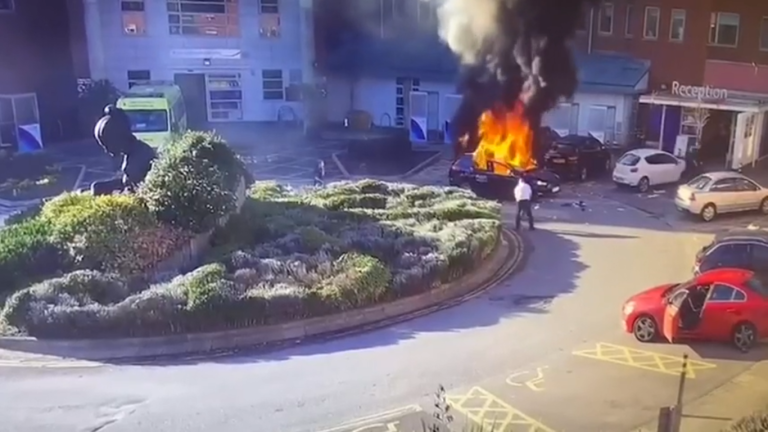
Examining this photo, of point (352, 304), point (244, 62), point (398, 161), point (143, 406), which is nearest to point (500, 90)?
point (398, 161)

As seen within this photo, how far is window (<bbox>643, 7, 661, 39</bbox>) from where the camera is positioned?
2505 centimetres

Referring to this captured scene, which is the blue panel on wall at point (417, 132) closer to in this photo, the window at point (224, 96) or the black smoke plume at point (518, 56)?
the black smoke plume at point (518, 56)

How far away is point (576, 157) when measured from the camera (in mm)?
21969

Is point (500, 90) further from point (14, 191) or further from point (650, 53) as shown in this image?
point (14, 191)

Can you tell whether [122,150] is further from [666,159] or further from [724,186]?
[666,159]

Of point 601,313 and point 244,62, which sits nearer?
point 601,313

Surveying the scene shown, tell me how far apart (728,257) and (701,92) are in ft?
36.3

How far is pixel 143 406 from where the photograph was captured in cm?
959

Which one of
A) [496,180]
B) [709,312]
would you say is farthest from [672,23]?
[709,312]

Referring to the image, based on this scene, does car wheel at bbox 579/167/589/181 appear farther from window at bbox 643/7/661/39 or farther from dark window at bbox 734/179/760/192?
window at bbox 643/7/661/39

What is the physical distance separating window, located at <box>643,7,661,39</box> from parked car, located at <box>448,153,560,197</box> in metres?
7.39

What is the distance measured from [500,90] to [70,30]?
1411 cm

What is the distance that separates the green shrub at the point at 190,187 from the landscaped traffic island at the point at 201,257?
0.06ft

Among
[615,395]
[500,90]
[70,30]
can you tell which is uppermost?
[70,30]
